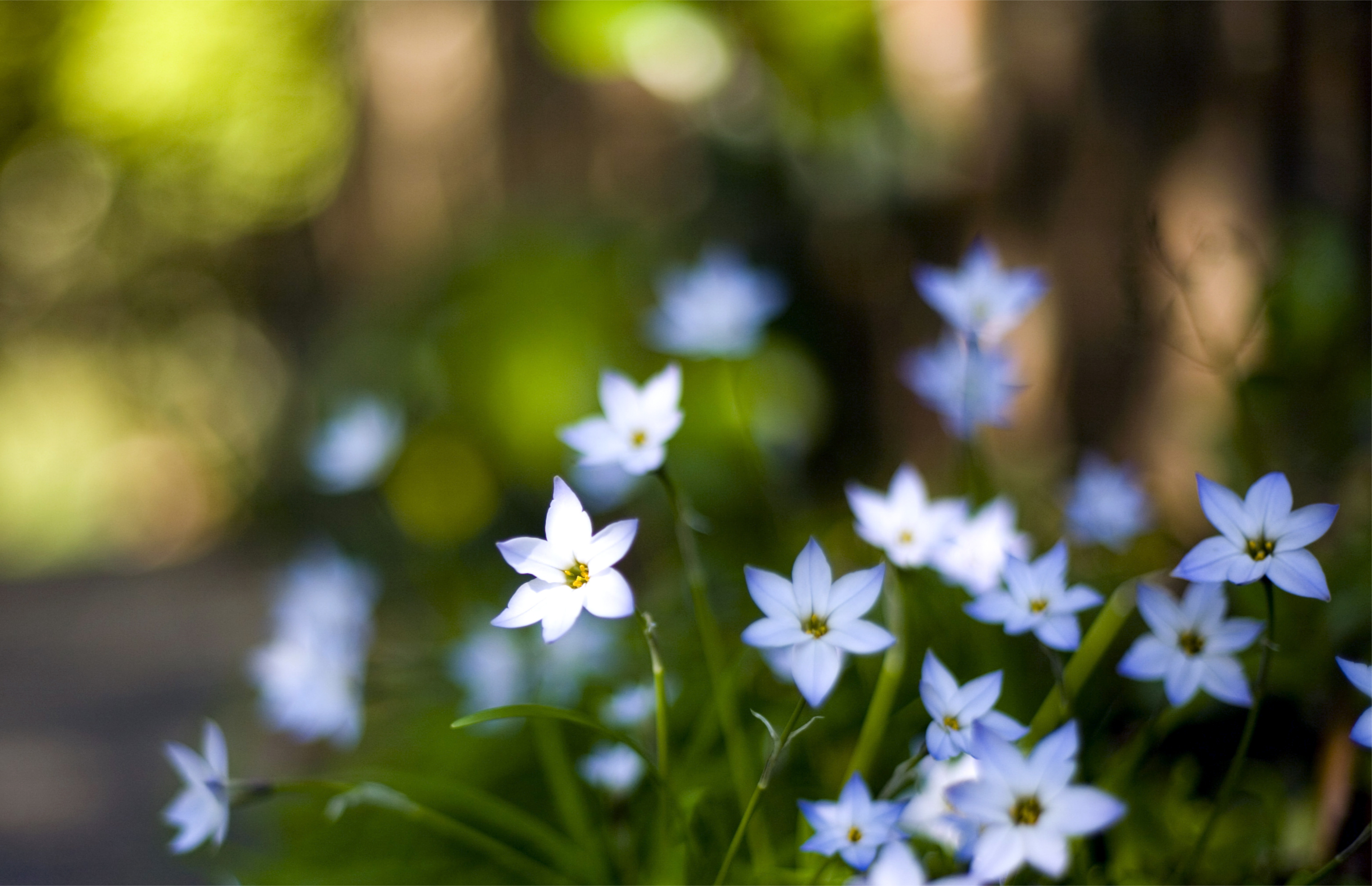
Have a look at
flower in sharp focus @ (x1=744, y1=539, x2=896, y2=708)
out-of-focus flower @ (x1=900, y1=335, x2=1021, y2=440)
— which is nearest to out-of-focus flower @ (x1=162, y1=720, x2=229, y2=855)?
flower in sharp focus @ (x1=744, y1=539, x2=896, y2=708)

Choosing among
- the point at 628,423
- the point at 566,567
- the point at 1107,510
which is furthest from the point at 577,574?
the point at 1107,510

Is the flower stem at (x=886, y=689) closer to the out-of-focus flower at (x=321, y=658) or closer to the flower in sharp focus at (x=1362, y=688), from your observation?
the flower in sharp focus at (x=1362, y=688)

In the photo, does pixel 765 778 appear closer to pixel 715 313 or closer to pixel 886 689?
pixel 886 689

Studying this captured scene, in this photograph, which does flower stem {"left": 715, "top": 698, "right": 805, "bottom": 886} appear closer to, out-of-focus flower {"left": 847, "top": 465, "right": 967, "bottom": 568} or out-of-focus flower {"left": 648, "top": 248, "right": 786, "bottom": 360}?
out-of-focus flower {"left": 847, "top": 465, "right": 967, "bottom": 568}

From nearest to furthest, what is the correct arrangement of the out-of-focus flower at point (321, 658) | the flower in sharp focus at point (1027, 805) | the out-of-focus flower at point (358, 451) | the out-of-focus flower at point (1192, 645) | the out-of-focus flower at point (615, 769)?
the flower in sharp focus at point (1027, 805) < the out-of-focus flower at point (1192, 645) < the out-of-focus flower at point (615, 769) < the out-of-focus flower at point (321, 658) < the out-of-focus flower at point (358, 451)

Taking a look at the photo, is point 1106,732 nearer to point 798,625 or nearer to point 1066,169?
point 798,625

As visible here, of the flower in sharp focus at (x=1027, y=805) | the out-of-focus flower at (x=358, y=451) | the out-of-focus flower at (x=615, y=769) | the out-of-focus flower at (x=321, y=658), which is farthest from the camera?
the out-of-focus flower at (x=358, y=451)

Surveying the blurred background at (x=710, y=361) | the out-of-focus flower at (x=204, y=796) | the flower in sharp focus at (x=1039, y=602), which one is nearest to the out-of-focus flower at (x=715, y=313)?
the blurred background at (x=710, y=361)
